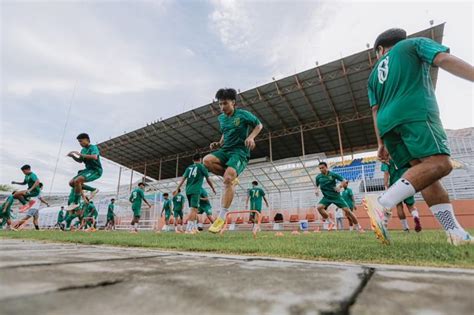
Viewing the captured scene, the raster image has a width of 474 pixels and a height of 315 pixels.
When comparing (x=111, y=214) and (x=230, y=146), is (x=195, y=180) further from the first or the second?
(x=111, y=214)

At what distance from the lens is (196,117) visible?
73.2 ft

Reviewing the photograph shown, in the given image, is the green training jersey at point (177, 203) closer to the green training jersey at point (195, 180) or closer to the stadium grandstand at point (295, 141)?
the green training jersey at point (195, 180)

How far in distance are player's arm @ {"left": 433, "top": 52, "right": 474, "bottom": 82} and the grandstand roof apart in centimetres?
1556

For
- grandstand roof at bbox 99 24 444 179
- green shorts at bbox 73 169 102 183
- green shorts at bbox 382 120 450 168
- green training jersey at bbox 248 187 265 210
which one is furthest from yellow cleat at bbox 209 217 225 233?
grandstand roof at bbox 99 24 444 179

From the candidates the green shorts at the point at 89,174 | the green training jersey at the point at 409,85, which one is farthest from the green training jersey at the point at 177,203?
the green training jersey at the point at 409,85

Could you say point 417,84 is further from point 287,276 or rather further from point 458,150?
point 458,150

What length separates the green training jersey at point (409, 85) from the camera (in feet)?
7.02

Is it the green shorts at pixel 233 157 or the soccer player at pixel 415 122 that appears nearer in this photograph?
the soccer player at pixel 415 122

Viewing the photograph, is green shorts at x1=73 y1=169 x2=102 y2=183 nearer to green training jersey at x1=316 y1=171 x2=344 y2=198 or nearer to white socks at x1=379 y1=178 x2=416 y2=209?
green training jersey at x1=316 y1=171 x2=344 y2=198

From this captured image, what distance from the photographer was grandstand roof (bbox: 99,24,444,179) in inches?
679

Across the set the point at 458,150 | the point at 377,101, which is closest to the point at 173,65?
the point at 377,101

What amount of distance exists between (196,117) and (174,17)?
1502cm

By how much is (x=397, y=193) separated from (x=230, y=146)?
2468mm

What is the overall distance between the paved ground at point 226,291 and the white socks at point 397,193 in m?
1.24
